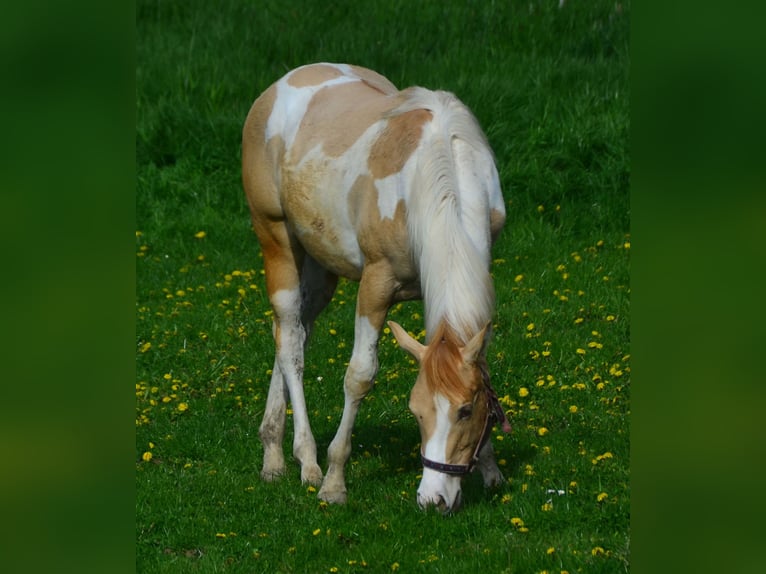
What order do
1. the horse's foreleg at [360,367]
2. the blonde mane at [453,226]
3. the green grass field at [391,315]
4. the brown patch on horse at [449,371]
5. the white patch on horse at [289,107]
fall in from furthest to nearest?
the white patch on horse at [289,107]
the horse's foreleg at [360,367]
the green grass field at [391,315]
the blonde mane at [453,226]
the brown patch on horse at [449,371]

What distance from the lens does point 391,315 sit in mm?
8172

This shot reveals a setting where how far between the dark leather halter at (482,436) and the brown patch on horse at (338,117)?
1.61m

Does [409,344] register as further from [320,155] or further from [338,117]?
[338,117]

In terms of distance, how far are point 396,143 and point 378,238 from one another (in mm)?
479

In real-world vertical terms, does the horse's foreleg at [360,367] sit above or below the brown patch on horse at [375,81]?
below

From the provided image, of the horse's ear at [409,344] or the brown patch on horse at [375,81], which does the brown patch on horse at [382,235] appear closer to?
the horse's ear at [409,344]

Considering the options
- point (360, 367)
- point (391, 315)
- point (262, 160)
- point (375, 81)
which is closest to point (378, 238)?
point (360, 367)

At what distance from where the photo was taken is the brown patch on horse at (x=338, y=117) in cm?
561

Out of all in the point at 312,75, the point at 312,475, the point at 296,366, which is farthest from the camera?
the point at 312,75

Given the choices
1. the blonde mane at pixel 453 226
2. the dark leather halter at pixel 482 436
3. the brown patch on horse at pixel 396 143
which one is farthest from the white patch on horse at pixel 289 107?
the dark leather halter at pixel 482 436

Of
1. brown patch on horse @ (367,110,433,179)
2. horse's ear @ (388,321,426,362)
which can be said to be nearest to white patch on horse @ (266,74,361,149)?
brown patch on horse @ (367,110,433,179)

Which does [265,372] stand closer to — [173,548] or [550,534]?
[173,548]

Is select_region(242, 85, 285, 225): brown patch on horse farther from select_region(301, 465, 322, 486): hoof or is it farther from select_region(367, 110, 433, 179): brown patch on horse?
select_region(301, 465, 322, 486): hoof

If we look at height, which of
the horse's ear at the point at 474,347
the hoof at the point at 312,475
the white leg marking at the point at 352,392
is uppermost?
the horse's ear at the point at 474,347
